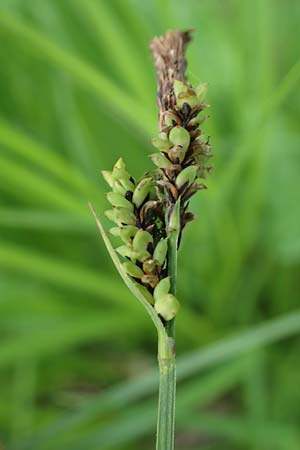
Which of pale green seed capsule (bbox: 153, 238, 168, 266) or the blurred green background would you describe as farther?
the blurred green background

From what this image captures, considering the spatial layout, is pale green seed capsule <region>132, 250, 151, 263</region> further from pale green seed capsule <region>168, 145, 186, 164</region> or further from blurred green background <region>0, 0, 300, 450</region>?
blurred green background <region>0, 0, 300, 450</region>

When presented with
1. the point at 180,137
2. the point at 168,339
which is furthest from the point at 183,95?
the point at 168,339

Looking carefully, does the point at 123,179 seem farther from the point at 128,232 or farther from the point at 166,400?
the point at 166,400

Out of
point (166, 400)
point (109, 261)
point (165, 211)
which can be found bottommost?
point (166, 400)

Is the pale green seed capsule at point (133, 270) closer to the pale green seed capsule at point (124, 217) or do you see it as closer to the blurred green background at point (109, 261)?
the pale green seed capsule at point (124, 217)

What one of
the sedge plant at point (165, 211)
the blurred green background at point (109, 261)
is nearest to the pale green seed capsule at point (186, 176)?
the sedge plant at point (165, 211)

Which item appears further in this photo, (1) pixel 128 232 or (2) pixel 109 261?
(2) pixel 109 261

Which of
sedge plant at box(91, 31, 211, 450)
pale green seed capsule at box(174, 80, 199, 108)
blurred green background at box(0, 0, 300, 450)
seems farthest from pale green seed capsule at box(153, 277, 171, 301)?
blurred green background at box(0, 0, 300, 450)

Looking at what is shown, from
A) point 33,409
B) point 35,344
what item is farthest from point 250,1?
point 33,409
